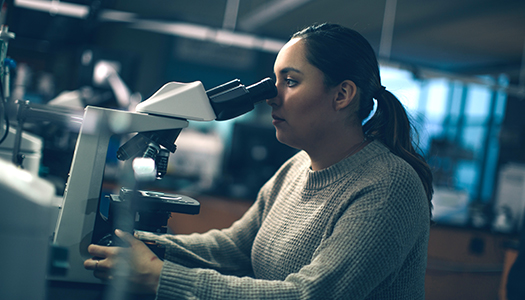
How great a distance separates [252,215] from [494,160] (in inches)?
299

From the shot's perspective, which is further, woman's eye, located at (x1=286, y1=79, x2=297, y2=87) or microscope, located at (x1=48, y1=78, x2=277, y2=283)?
woman's eye, located at (x1=286, y1=79, x2=297, y2=87)

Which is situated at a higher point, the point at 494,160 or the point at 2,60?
the point at 2,60

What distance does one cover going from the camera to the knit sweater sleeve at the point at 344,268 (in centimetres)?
71

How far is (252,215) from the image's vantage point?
1238 mm

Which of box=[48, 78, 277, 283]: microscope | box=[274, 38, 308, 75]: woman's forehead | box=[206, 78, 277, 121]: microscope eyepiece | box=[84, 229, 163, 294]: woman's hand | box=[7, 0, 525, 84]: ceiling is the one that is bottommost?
box=[84, 229, 163, 294]: woman's hand

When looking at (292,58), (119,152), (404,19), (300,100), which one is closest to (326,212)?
(300,100)

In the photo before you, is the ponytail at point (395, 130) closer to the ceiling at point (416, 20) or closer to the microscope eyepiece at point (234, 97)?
the microscope eyepiece at point (234, 97)

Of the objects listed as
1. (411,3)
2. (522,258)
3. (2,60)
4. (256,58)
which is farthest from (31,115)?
(256,58)

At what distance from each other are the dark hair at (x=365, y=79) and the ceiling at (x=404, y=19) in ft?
10.4

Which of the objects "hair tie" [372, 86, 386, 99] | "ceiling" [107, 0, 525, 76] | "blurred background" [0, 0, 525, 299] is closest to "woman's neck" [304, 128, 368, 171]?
"hair tie" [372, 86, 386, 99]

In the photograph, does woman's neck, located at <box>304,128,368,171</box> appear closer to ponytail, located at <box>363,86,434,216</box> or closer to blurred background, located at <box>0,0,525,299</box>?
ponytail, located at <box>363,86,434,216</box>

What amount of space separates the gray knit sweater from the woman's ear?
0.12 m

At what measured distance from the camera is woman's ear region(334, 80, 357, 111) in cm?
96

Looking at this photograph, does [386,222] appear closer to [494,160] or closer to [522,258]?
[522,258]
